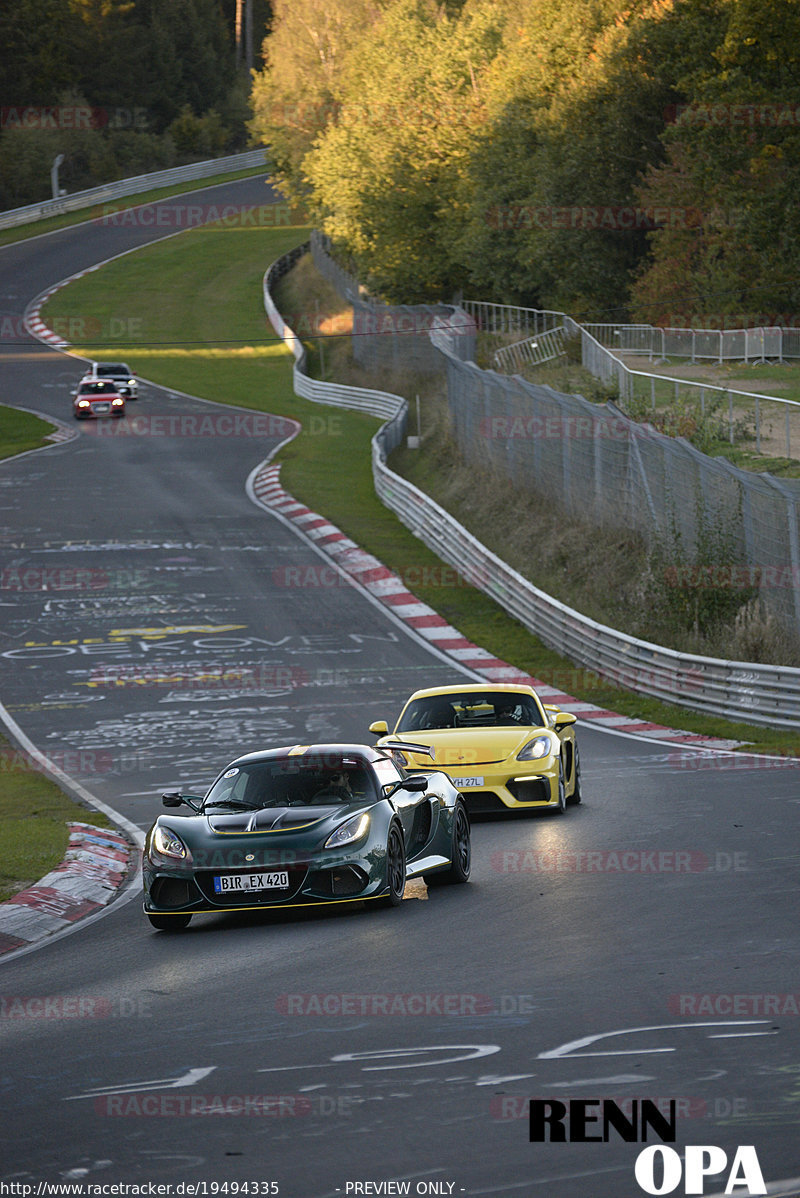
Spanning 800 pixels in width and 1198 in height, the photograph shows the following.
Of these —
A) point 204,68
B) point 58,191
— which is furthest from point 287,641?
point 204,68

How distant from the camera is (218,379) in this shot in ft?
209

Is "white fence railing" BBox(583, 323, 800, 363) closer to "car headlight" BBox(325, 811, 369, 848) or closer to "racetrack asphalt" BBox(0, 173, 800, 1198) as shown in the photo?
"racetrack asphalt" BBox(0, 173, 800, 1198)

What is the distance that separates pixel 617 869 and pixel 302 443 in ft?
131

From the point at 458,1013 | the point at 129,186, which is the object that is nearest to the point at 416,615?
the point at 458,1013

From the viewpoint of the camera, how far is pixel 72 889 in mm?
12312

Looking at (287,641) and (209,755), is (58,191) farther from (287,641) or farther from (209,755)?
(209,755)

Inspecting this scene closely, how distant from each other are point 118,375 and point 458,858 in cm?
4782

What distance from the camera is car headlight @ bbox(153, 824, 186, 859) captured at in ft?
34.4

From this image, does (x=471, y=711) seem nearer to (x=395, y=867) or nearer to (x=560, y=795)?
(x=560, y=795)

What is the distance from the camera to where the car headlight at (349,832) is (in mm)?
10297

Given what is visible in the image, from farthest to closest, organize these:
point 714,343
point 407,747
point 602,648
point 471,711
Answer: point 714,343
point 602,648
point 471,711
point 407,747

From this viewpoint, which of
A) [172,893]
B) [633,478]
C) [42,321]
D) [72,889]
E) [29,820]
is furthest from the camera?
[42,321]

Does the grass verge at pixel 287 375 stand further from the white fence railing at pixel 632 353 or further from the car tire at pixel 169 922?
the car tire at pixel 169 922

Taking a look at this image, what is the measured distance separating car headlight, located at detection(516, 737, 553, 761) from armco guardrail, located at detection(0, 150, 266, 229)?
89.0 m
